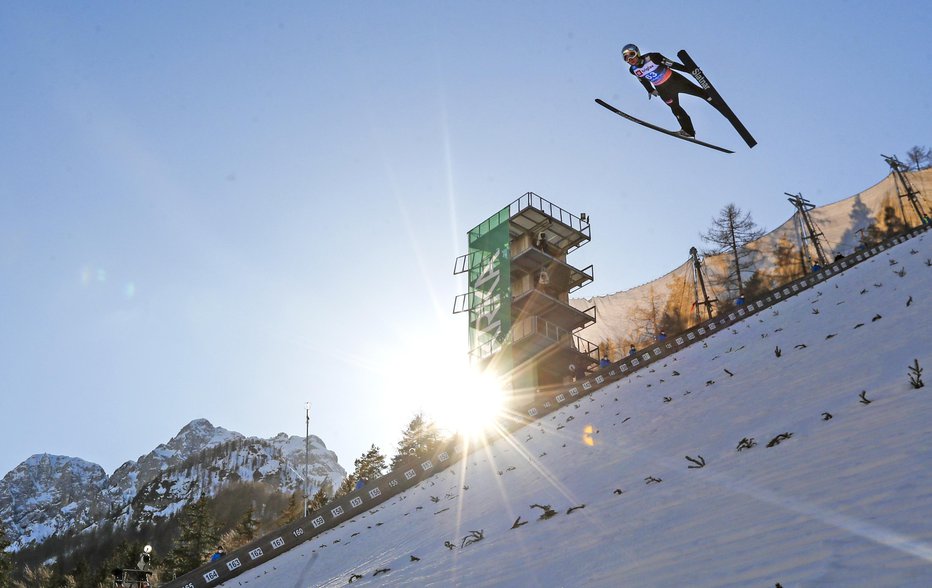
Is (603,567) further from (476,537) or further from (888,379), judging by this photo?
(888,379)

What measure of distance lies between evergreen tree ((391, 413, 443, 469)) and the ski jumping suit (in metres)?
51.5

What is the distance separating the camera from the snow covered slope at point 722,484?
6.10 m

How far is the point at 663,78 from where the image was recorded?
13.3 meters

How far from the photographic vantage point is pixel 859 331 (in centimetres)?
1529

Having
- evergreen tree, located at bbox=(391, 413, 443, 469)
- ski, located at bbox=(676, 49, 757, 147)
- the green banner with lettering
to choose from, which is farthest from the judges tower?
ski, located at bbox=(676, 49, 757, 147)

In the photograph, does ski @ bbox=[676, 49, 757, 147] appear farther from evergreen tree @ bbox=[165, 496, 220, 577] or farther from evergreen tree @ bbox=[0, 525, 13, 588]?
evergreen tree @ bbox=[165, 496, 220, 577]

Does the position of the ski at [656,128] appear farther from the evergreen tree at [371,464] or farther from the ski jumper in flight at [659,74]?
the evergreen tree at [371,464]

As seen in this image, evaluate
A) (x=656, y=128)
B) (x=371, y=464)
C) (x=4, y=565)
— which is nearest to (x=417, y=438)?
(x=371, y=464)

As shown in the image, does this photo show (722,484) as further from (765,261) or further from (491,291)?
(765,261)

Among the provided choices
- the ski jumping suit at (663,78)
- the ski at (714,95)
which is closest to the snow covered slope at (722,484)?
the ski at (714,95)

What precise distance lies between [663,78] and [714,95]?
110 centimetres

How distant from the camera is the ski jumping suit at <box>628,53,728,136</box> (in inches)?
516

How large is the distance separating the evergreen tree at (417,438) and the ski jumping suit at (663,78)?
51458 mm

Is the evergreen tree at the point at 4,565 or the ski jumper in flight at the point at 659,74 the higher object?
the ski jumper in flight at the point at 659,74
